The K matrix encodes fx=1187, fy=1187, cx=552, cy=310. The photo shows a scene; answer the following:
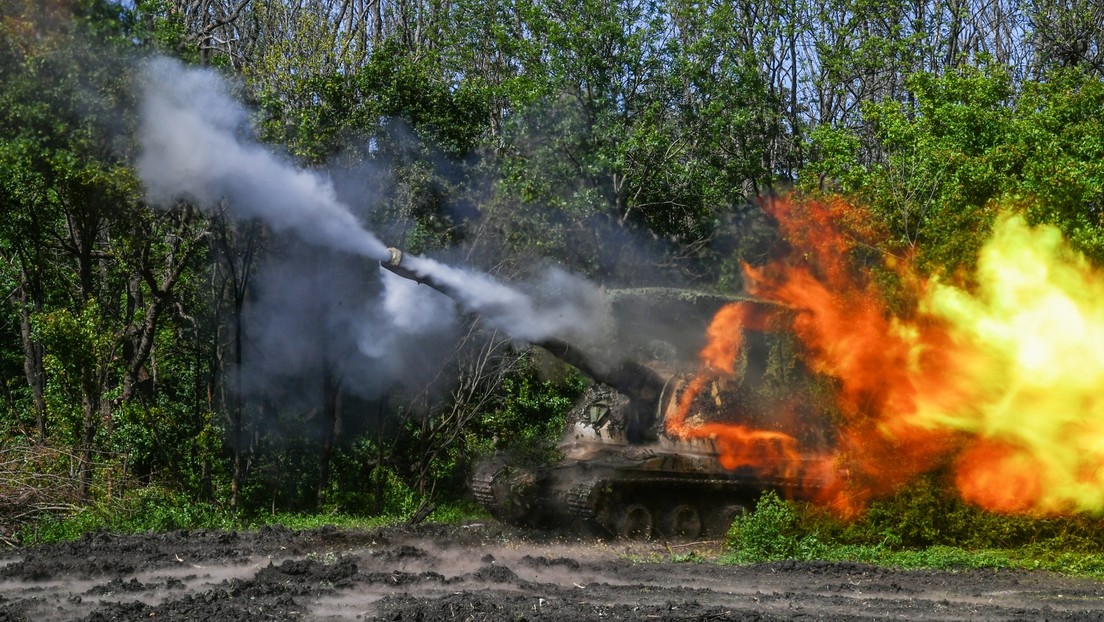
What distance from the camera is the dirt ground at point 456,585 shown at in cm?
1030

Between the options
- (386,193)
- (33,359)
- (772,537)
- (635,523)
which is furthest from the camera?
(33,359)

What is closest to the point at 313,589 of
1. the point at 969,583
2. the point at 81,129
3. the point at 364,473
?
the point at 969,583

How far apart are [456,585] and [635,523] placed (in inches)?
244

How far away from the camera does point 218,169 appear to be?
18.1 m

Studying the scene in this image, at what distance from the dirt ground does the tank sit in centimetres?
144

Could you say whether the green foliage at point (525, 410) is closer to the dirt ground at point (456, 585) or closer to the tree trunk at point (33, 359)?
the dirt ground at point (456, 585)

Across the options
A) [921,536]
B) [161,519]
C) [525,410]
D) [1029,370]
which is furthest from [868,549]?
[161,519]

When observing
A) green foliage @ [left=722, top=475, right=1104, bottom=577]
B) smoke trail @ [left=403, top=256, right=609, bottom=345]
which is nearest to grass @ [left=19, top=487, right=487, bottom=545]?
smoke trail @ [left=403, top=256, right=609, bottom=345]

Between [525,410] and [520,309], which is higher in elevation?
[520,309]

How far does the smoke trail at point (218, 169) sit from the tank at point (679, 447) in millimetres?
2248

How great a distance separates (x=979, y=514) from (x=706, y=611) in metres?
7.53

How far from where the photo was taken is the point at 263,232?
74.7 ft

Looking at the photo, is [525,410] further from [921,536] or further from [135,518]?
[921,536]

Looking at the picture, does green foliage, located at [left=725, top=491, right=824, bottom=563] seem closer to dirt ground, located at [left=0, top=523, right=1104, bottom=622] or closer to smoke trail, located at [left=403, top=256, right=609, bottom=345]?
dirt ground, located at [left=0, top=523, right=1104, bottom=622]
